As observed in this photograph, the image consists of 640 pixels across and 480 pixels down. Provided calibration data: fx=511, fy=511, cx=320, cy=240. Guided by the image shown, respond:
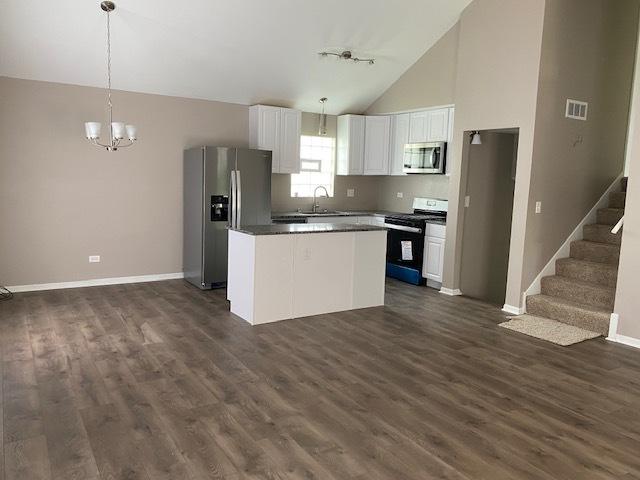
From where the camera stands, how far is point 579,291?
213 inches

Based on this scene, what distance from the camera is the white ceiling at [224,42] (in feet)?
16.5

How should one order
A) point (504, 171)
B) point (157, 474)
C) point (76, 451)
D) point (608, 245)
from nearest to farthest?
point (157, 474)
point (76, 451)
point (608, 245)
point (504, 171)

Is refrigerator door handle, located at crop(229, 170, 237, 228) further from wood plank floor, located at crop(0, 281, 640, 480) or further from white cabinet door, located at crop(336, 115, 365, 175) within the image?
white cabinet door, located at crop(336, 115, 365, 175)

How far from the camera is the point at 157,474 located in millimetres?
2447

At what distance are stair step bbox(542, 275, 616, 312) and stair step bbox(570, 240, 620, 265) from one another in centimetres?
36

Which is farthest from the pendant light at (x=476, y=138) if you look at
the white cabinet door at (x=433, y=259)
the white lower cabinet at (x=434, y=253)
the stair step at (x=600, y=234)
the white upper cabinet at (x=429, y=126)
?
the stair step at (x=600, y=234)

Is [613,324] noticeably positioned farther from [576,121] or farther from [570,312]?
[576,121]

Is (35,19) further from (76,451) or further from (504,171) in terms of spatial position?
(504,171)

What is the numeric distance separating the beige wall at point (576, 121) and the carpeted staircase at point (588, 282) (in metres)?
0.21

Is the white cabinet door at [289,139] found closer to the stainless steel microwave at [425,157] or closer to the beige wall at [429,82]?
the beige wall at [429,82]

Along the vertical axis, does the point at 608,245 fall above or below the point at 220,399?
above

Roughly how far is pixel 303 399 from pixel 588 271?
12.4 feet

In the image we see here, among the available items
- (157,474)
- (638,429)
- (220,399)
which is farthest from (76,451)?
(638,429)

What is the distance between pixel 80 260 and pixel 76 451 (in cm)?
403
